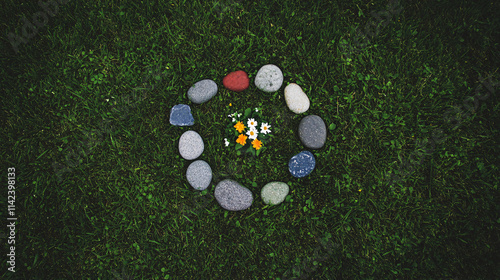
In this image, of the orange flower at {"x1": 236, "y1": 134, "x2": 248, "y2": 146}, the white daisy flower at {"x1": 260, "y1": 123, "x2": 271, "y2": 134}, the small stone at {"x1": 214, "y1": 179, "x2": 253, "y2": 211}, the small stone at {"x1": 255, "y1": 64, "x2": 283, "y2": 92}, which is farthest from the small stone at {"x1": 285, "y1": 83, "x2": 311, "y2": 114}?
the small stone at {"x1": 214, "y1": 179, "x2": 253, "y2": 211}

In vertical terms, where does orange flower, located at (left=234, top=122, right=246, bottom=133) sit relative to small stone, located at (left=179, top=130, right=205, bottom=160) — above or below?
above

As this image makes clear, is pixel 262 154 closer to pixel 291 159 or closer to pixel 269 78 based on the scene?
pixel 291 159

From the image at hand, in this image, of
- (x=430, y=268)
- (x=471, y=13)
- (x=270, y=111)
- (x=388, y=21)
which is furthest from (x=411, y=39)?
(x=430, y=268)

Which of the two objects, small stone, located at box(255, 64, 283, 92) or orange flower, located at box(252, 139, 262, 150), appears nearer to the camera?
orange flower, located at box(252, 139, 262, 150)

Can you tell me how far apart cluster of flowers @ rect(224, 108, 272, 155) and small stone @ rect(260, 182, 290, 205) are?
1.09 ft

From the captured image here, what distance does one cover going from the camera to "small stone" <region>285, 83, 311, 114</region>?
8.27 ft

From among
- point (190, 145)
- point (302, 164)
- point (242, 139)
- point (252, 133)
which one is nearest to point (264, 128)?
point (252, 133)

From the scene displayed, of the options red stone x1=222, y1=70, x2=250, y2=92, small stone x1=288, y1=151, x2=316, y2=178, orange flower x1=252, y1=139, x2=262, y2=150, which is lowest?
small stone x1=288, y1=151, x2=316, y2=178

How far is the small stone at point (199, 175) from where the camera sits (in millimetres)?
2445

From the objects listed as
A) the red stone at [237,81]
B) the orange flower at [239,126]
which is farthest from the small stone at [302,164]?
the red stone at [237,81]

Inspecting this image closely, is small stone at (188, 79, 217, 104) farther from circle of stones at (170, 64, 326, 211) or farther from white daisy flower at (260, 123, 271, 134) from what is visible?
white daisy flower at (260, 123, 271, 134)

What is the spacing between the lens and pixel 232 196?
2436mm

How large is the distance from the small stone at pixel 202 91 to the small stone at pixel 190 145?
1.04 ft

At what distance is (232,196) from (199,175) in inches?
14.1
